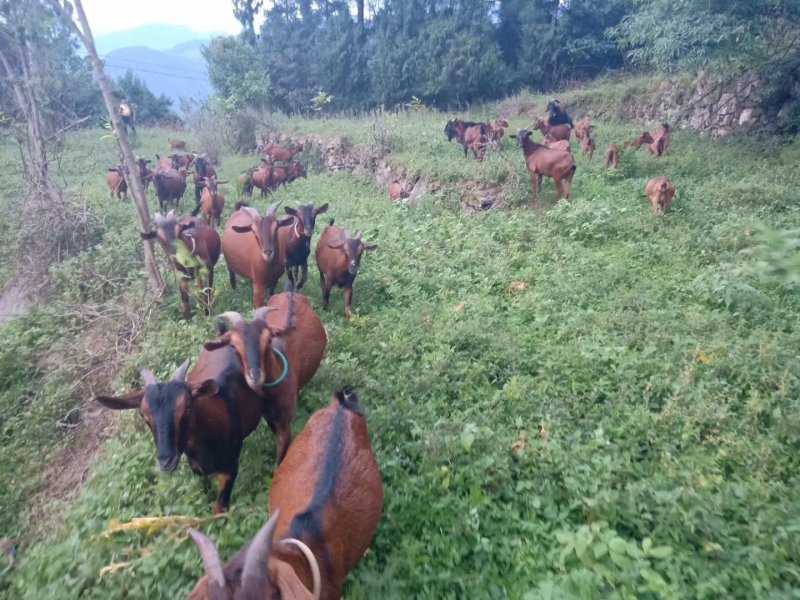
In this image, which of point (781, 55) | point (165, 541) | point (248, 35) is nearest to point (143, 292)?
point (165, 541)

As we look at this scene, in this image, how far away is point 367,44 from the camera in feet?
93.5

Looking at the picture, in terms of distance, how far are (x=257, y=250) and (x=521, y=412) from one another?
158 inches

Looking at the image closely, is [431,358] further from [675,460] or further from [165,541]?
[165,541]

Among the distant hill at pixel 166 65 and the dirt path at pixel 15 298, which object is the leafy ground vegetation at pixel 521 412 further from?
the distant hill at pixel 166 65

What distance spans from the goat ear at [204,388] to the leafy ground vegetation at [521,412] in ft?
2.77

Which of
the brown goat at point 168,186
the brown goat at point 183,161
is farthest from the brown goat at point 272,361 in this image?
the brown goat at point 183,161

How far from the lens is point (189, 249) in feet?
25.2

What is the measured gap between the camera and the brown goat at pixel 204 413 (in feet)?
12.1

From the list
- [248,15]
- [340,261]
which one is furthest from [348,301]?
[248,15]

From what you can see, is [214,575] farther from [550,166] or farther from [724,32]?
[724,32]

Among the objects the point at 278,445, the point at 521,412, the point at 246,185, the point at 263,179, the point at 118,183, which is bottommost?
the point at 246,185

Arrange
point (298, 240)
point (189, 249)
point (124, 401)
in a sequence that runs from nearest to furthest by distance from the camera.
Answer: point (124, 401), point (189, 249), point (298, 240)

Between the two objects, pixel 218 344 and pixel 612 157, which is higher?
pixel 218 344

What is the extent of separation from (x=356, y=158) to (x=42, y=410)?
501 inches
